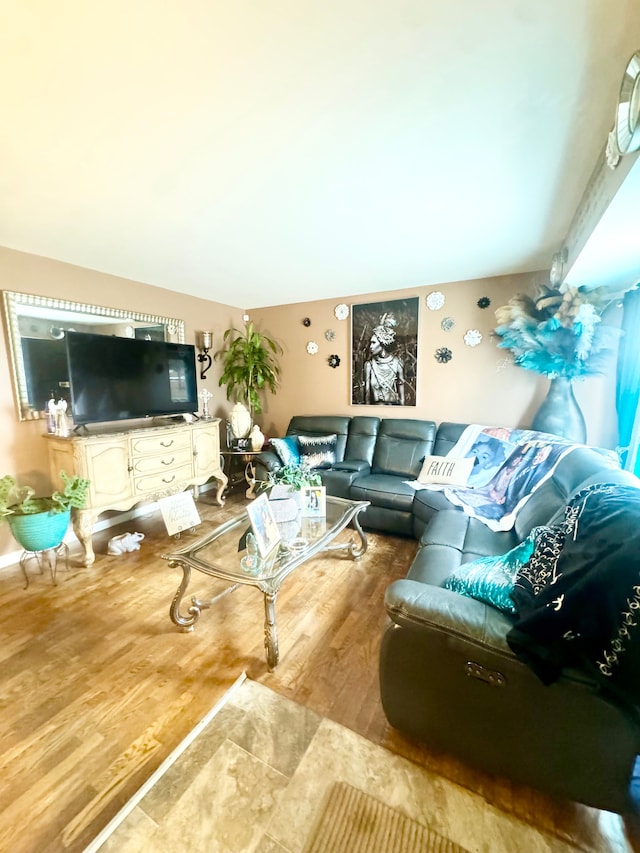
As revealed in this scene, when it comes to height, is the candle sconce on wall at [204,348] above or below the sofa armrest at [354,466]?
above

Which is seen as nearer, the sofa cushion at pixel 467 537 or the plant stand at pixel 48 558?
the sofa cushion at pixel 467 537

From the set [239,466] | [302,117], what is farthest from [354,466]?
[302,117]

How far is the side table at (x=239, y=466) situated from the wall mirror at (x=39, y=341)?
1.65m

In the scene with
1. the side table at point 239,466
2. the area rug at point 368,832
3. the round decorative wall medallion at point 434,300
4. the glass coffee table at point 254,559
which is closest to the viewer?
the area rug at point 368,832

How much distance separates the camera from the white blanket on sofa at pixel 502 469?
6.92 ft

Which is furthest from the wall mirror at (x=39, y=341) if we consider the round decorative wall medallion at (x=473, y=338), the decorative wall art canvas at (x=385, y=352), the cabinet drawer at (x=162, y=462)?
the round decorative wall medallion at (x=473, y=338)

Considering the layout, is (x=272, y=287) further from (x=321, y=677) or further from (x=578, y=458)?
(x=321, y=677)

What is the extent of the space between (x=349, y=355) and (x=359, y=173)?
2.27 metres

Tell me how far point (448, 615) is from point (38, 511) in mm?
2600

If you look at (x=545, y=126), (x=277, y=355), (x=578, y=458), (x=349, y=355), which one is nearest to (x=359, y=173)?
(x=545, y=126)

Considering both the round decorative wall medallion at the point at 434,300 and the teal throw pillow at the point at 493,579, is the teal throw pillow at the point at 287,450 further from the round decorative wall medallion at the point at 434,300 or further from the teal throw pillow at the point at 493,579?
the teal throw pillow at the point at 493,579

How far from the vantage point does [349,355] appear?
378 centimetres

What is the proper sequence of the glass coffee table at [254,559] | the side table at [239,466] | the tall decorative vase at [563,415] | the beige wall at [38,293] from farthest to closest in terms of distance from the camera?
the side table at [239,466] → the tall decorative vase at [563,415] → the beige wall at [38,293] → the glass coffee table at [254,559]

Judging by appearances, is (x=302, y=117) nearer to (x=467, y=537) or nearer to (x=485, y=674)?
(x=485, y=674)
